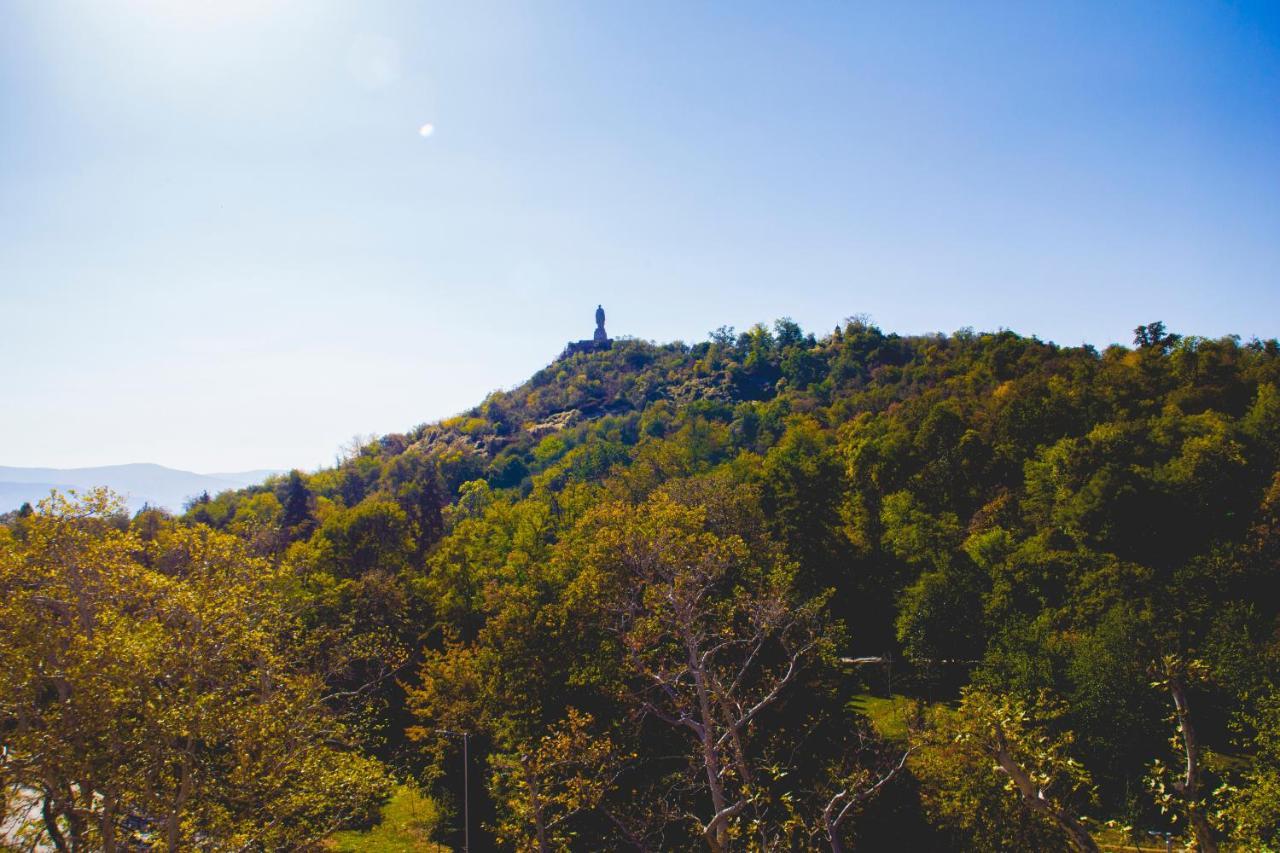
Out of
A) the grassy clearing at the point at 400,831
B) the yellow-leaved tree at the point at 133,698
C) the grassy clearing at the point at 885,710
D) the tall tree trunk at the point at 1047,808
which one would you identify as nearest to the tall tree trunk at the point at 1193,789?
the tall tree trunk at the point at 1047,808

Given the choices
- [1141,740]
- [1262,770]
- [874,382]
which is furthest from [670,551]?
[874,382]

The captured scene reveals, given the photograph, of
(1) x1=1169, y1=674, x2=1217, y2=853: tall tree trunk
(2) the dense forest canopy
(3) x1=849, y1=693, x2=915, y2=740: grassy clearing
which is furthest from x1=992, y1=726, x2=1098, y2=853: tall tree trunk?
(3) x1=849, y1=693, x2=915, y2=740: grassy clearing

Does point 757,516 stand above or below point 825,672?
above

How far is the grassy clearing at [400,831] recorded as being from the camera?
90.6 ft

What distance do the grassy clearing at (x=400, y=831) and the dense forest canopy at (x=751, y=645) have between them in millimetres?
1700

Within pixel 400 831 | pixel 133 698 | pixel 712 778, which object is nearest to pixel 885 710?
pixel 400 831

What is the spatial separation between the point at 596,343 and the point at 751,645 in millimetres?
147885

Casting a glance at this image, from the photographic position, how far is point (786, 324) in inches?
5630

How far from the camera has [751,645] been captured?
24594mm

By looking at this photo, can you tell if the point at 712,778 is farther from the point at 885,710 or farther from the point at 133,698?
the point at 885,710

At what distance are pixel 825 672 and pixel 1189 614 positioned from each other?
1878cm

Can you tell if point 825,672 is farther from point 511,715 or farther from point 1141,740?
point 1141,740

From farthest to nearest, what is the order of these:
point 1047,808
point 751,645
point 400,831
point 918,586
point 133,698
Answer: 1. point 918,586
2. point 400,831
3. point 751,645
4. point 133,698
5. point 1047,808

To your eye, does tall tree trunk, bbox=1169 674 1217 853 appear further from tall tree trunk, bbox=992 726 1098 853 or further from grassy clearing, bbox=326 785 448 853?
grassy clearing, bbox=326 785 448 853
